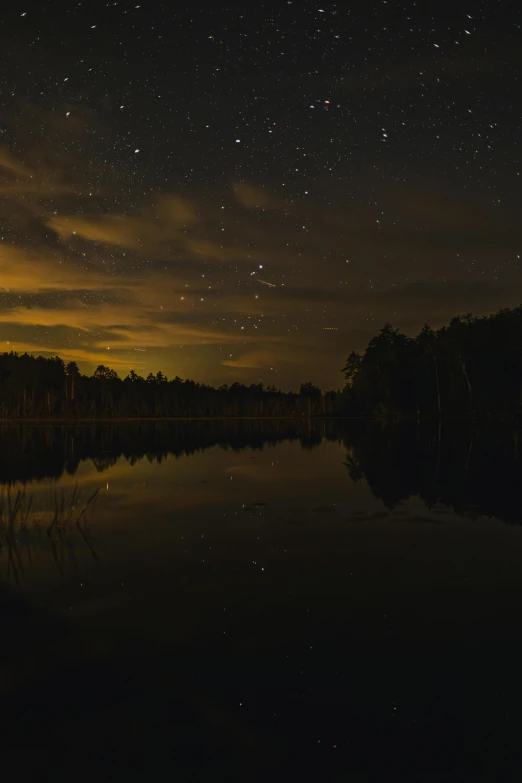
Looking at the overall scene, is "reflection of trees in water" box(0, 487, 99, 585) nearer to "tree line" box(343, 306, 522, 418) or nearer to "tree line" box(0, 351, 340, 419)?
"tree line" box(343, 306, 522, 418)

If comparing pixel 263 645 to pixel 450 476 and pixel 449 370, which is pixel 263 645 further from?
pixel 449 370

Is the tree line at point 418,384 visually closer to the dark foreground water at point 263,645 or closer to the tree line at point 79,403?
the tree line at point 79,403

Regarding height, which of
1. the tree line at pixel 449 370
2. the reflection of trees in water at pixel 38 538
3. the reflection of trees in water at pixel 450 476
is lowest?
the reflection of trees in water at pixel 38 538

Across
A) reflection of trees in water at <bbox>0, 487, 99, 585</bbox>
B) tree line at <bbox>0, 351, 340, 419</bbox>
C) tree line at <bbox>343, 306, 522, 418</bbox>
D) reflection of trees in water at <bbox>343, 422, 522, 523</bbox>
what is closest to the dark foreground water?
reflection of trees in water at <bbox>0, 487, 99, 585</bbox>

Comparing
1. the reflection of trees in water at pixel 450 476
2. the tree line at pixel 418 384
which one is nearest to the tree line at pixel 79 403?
the tree line at pixel 418 384

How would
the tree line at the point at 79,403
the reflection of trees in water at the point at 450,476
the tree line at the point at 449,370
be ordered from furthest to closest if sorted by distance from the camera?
the tree line at the point at 79,403 → the tree line at the point at 449,370 → the reflection of trees in water at the point at 450,476

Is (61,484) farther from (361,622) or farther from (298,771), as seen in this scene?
(298,771)

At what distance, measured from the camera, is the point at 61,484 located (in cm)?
2230

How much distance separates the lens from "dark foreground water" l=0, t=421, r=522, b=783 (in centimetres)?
512

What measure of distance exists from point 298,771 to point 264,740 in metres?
0.50

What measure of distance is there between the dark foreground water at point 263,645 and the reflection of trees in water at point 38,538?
0.24 ft

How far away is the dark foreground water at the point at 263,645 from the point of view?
512 cm

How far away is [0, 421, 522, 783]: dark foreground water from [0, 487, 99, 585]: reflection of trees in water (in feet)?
0.24

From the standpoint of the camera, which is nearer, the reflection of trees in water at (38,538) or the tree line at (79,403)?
the reflection of trees in water at (38,538)
